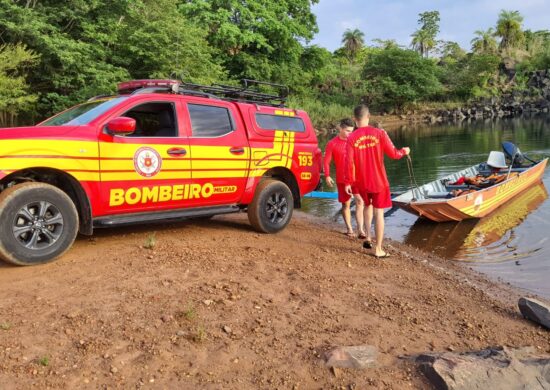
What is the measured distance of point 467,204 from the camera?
33.2 feet

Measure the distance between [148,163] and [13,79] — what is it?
1924cm

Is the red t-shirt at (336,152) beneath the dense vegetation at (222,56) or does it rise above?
beneath

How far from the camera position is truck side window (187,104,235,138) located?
20.0ft

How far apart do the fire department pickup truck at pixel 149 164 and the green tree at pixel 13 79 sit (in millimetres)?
17187

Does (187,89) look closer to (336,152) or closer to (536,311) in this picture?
(336,152)

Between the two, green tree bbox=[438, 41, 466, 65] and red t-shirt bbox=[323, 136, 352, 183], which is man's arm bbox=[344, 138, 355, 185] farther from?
green tree bbox=[438, 41, 466, 65]

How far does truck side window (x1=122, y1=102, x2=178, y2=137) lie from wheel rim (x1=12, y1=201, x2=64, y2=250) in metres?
1.53

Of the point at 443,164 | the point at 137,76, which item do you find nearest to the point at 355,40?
the point at 137,76

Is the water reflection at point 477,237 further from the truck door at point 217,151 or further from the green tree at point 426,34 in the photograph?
the green tree at point 426,34

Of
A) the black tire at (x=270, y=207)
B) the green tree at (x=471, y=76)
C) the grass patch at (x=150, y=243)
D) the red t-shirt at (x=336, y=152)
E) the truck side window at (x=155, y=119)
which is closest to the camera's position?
the grass patch at (x=150, y=243)

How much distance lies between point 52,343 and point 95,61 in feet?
80.9

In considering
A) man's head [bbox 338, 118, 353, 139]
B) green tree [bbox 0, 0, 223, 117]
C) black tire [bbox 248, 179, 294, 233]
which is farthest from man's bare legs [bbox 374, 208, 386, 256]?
green tree [bbox 0, 0, 223, 117]

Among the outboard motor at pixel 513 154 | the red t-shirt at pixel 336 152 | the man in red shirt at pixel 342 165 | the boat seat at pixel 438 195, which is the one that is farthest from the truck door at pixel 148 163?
the outboard motor at pixel 513 154

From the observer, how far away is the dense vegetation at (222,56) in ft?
76.2
